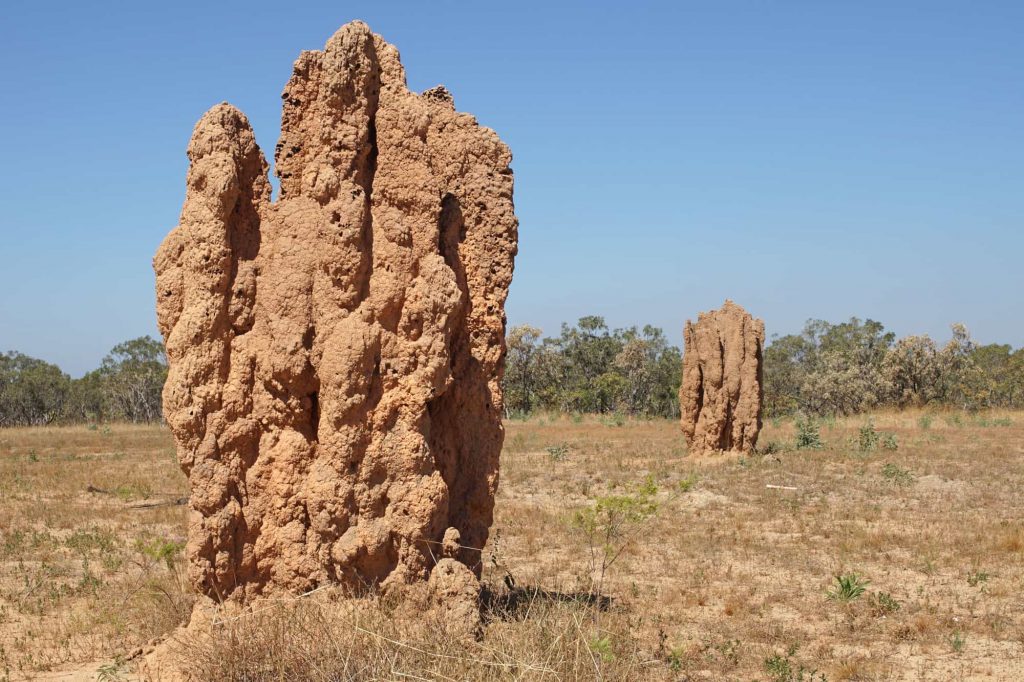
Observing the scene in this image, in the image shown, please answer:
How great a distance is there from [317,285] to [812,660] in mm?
4198

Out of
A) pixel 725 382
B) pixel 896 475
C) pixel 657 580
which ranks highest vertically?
pixel 725 382

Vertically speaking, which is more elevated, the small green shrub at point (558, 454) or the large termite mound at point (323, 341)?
the large termite mound at point (323, 341)

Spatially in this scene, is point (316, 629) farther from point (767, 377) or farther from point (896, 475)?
point (767, 377)

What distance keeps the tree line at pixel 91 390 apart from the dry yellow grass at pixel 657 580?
21.7 metres

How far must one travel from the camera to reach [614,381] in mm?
34156

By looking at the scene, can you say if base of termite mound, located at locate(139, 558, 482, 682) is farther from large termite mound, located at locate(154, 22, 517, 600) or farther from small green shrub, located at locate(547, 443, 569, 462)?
small green shrub, located at locate(547, 443, 569, 462)

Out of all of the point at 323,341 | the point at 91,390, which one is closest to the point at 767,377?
the point at 91,390

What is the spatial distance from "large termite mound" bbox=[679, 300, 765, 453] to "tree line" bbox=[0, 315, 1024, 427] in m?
16.5

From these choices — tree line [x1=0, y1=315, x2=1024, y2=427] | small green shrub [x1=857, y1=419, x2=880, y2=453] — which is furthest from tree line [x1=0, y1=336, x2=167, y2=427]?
small green shrub [x1=857, y1=419, x2=880, y2=453]

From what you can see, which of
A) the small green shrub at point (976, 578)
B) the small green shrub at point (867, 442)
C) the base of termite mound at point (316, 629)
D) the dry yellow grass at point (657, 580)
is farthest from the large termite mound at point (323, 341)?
the small green shrub at point (867, 442)

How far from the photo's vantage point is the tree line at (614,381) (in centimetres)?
3306

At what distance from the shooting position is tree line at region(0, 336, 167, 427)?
36.9 meters

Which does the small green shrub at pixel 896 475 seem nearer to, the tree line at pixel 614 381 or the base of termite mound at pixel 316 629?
the base of termite mound at pixel 316 629

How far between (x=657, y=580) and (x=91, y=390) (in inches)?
1461
